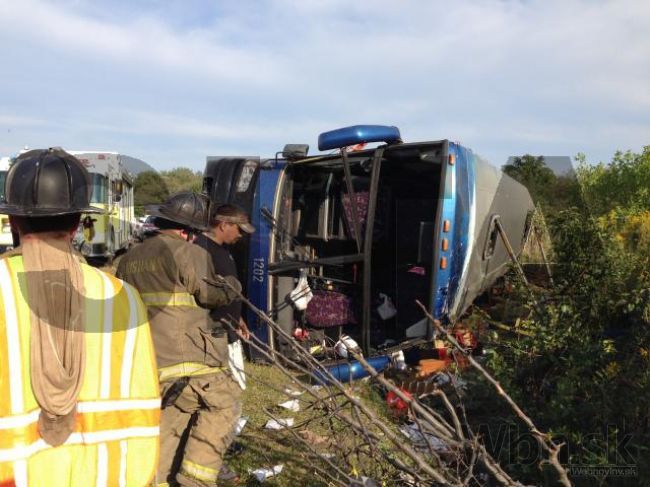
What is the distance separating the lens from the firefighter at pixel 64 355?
1491 mm

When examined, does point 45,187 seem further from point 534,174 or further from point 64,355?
point 534,174

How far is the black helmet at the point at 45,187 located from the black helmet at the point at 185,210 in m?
1.75

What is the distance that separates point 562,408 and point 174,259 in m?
2.43

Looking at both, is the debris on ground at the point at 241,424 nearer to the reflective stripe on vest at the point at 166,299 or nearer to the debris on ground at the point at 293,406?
the debris on ground at the point at 293,406

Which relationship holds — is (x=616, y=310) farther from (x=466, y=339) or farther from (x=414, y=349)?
(x=414, y=349)

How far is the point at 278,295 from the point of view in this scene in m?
5.81

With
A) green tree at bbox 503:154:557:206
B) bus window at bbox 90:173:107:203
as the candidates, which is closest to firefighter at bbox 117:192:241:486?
bus window at bbox 90:173:107:203

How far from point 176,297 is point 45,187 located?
172 cm

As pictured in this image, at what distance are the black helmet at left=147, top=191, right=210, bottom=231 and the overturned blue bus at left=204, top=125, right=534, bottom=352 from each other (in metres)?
1.97

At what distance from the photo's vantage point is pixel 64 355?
1.55 m

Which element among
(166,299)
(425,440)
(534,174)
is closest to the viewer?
(425,440)

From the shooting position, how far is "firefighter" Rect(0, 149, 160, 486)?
4.89 ft

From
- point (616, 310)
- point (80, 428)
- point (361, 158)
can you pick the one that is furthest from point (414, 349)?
point (80, 428)

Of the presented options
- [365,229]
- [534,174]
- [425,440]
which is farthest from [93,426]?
[534,174]
